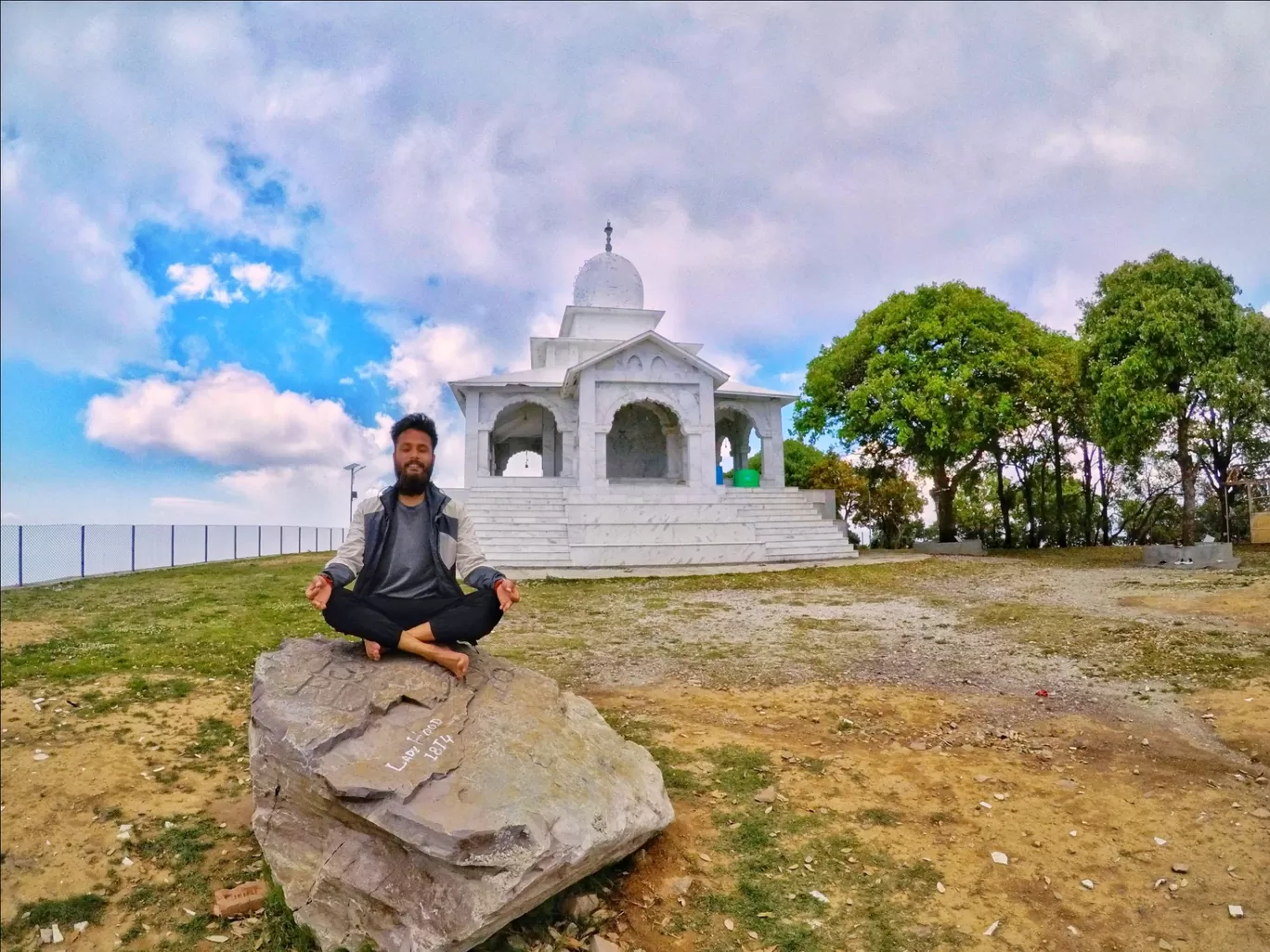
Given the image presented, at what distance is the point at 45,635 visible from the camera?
10359 mm

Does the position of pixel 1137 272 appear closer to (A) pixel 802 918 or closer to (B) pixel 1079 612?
Result: (B) pixel 1079 612

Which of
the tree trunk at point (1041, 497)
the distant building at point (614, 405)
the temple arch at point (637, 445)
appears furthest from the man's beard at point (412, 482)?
the tree trunk at point (1041, 497)

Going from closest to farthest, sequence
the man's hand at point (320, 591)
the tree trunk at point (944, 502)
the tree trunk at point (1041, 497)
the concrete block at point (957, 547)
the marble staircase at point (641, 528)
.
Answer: the man's hand at point (320, 591), the marble staircase at point (641, 528), the concrete block at point (957, 547), the tree trunk at point (944, 502), the tree trunk at point (1041, 497)

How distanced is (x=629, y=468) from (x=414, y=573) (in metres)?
22.3

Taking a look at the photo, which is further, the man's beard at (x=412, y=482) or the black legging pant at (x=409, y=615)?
the man's beard at (x=412, y=482)

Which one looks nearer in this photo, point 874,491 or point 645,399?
point 645,399

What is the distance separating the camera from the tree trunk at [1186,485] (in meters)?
18.1

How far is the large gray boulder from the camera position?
11.8ft

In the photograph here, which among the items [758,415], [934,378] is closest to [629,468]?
[758,415]

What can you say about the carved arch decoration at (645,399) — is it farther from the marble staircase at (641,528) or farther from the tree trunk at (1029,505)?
the tree trunk at (1029,505)

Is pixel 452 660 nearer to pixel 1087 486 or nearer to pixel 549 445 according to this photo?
pixel 549 445

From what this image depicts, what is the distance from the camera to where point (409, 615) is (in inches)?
193

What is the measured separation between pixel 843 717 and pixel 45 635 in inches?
411

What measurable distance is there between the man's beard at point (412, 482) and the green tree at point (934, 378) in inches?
778
